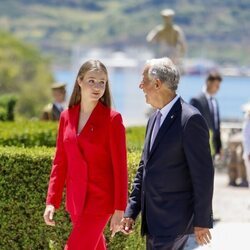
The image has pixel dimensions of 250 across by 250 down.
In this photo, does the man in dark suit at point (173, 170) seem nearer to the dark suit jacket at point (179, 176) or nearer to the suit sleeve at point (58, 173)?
the dark suit jacket at point (179, 176)

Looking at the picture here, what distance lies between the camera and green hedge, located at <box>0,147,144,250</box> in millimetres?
8211

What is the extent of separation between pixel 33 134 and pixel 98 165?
6.06 m

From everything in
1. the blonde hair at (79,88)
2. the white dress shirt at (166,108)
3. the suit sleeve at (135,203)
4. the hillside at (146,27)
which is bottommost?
the suit sleeve at (135,203)

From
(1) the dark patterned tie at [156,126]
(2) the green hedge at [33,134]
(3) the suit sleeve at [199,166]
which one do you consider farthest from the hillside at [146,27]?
(3) the suit sleeve at [199,166]

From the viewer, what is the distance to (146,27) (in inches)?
6560

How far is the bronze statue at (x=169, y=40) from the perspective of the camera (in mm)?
22328

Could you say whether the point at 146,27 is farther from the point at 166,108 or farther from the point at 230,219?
the point at 166,108

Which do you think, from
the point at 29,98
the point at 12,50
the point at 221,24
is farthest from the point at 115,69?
the point at 221,24

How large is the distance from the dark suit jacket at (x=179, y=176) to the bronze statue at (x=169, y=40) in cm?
1589

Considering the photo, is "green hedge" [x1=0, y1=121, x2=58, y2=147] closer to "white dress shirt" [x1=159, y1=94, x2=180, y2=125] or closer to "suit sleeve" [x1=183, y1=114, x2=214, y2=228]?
"white dress shirt" [x1=159, y1=94, x2=180, y2=125]

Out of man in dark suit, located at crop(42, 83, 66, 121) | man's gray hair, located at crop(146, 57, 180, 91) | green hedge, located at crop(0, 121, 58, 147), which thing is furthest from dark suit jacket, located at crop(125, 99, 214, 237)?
man in dark suit, located at crop(42, 83, 66, 121)

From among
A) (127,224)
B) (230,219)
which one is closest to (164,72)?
(127,224)

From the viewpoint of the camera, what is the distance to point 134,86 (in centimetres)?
4406

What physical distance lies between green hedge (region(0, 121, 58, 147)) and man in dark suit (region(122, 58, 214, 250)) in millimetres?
5527
